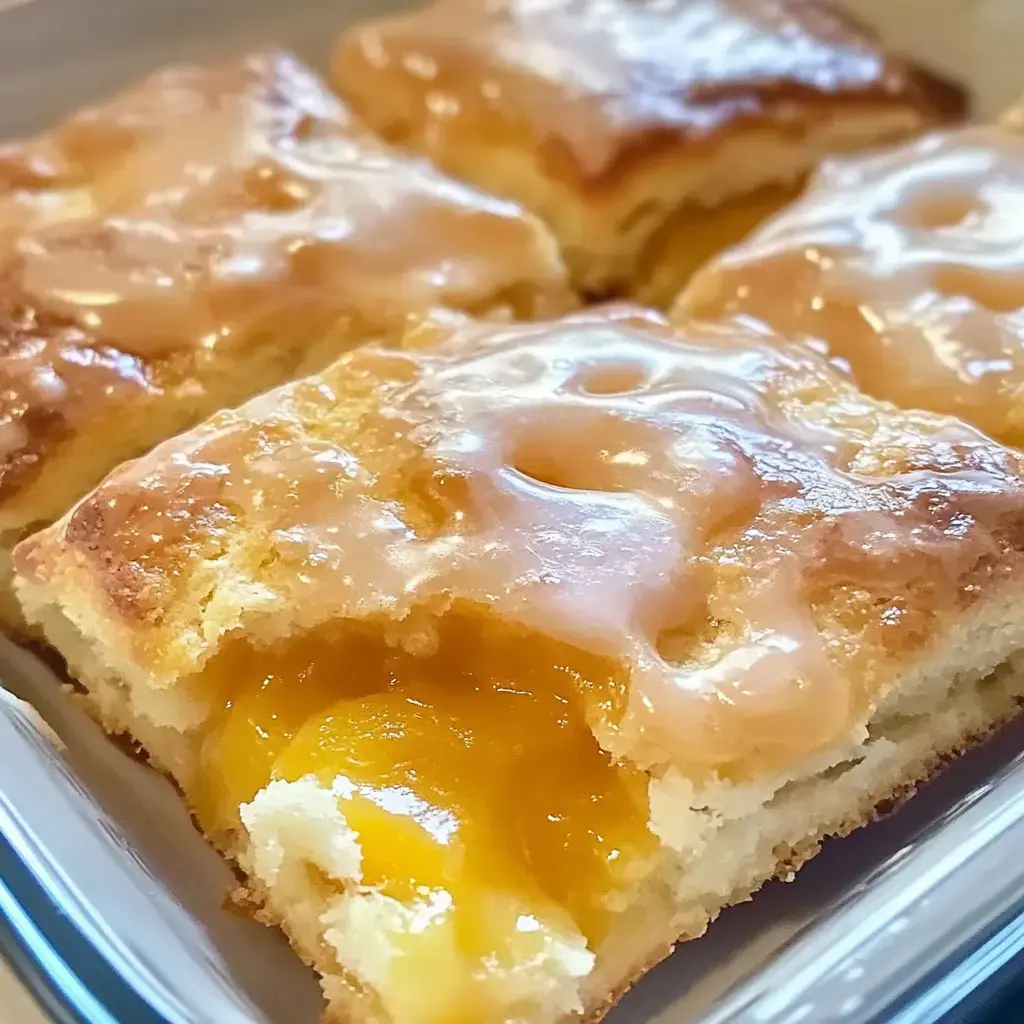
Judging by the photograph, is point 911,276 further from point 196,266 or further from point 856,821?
point 196,266

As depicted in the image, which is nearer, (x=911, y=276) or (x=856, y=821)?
(x=856, y=821)

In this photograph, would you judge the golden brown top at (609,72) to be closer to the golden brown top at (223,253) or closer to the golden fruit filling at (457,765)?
the golden brown top at (223,253)

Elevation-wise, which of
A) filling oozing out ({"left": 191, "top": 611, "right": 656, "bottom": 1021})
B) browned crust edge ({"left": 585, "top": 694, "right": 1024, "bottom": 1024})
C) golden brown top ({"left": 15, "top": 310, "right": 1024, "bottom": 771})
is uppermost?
golden brown top ({"left": 15, "top": 310, "right": 1024, "bottom": 771})

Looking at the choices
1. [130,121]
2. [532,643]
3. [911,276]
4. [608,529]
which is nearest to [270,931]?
[532,643]

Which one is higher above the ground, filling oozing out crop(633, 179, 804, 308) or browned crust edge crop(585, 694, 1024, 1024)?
filling oozing out crop(633, 179, 804, 308)

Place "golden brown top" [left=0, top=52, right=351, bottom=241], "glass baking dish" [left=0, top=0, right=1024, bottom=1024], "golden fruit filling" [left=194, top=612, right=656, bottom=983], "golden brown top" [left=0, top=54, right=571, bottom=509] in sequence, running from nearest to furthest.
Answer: "glass baking dish" [left=0, top=0, right=1024, bottom=1024], "golden fruit filling" [left=194, top=612, right=656, bottom=983], "golden brown top" [left=0, top=54, right=571, bottom=509], "golden brown top" [left=0, top=52, right=351, bottom=241]

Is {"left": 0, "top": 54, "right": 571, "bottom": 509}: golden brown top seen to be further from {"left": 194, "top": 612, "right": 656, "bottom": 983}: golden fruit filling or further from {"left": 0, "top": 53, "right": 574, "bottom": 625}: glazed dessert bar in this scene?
{"left": 194, "top": 612, "right": 656, "bottom": 983}: golden fruit filling

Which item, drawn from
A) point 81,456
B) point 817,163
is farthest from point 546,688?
point 817,163

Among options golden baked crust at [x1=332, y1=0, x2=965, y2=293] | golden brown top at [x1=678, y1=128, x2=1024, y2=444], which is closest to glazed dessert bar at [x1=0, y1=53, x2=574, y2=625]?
golden baked crust at [x1=332, y1=0, x2=965, y2=293]
